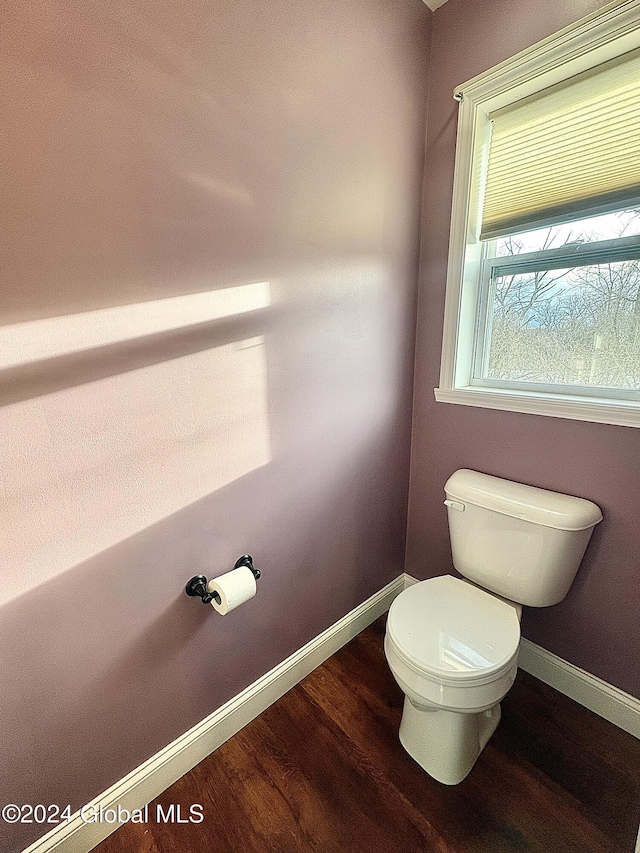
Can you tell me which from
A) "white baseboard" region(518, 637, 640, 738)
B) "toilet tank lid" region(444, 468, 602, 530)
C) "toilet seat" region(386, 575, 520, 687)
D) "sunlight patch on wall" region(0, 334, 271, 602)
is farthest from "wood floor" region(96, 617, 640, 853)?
"sunlight patch on wall" region(0, 334, 271, 602)

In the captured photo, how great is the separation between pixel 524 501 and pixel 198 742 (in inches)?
53.1

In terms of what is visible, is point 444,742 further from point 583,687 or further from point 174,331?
point 174,331

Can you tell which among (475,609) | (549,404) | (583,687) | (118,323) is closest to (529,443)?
(549,404)

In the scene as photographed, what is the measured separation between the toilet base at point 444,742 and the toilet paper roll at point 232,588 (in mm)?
671

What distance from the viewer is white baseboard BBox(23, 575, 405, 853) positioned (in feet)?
3.43

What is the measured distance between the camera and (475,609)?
1.32 m

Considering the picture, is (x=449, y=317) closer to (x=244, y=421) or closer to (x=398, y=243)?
(x=398, y=243)

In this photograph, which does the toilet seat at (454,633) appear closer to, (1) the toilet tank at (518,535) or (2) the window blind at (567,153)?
(1) the toilet tank at (518,535)

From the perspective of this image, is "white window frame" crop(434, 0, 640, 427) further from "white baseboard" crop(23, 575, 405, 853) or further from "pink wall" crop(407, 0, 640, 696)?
"white baseboard" crop(23, 575, 405, 853)

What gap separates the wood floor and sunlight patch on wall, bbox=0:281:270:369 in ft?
Result: 4.45

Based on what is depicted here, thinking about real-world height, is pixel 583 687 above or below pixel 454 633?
below

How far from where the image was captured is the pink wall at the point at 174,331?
0.82 metres

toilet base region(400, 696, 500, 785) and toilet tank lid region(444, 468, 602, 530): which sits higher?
toilet tank lid region(444, 468, 602, 530)

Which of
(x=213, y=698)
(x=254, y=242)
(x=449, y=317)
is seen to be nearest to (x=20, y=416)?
(x=254, y=242)
